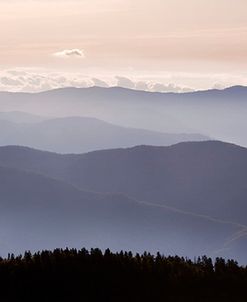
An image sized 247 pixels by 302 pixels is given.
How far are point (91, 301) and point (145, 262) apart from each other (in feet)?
44.6

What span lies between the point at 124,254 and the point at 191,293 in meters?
11.9

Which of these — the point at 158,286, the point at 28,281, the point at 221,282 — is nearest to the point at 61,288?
the point at 28,281

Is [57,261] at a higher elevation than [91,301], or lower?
higher

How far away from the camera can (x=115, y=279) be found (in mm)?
73125

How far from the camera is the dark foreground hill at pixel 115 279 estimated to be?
68.4 metres

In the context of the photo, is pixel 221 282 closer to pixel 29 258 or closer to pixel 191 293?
pixel 191 293

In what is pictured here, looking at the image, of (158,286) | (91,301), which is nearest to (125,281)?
(158,286)

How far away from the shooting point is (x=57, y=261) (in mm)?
76750

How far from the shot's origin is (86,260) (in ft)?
254

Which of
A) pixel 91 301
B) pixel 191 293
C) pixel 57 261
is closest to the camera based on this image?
pixel 91 301

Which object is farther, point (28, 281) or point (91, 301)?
point (28, 281)

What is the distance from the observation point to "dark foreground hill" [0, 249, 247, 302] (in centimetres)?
6838

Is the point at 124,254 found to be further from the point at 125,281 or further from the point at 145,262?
the point at 125,281

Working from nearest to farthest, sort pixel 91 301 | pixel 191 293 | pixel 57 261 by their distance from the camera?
1. pixel 91 301
2. pixel 191 293
3. pixel 57 261
